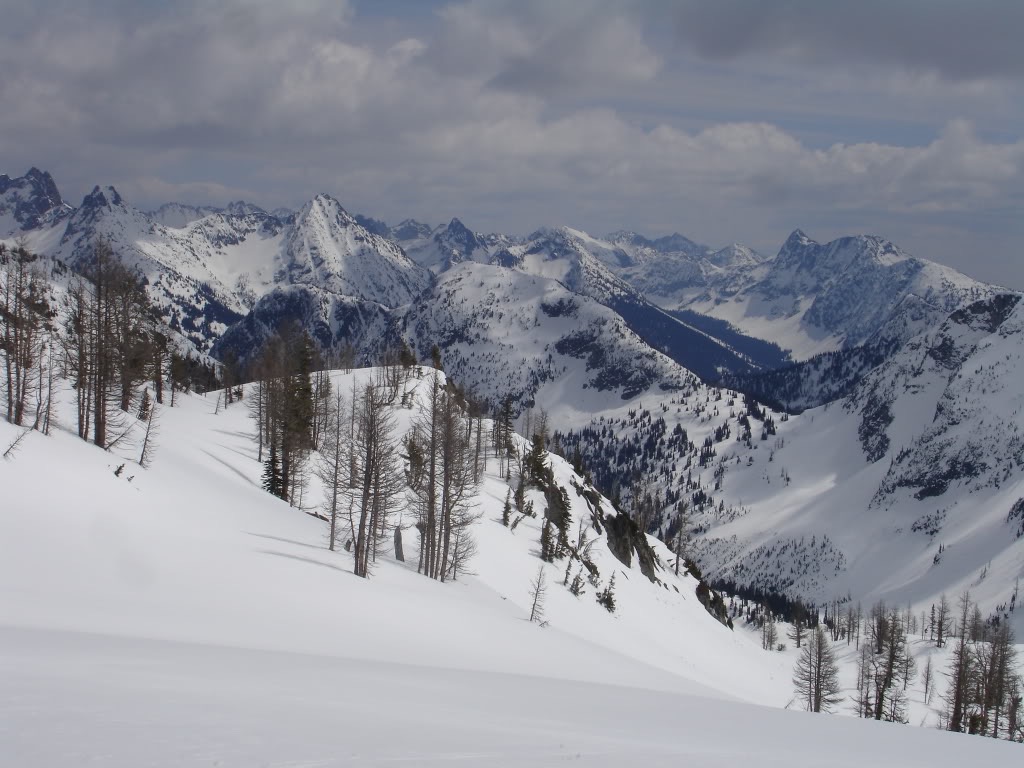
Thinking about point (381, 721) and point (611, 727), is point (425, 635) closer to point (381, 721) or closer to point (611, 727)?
point (611, 727)

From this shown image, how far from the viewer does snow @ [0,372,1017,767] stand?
9.91m

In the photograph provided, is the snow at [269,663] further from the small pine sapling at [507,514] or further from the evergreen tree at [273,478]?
the small pine sapling at [507,514]

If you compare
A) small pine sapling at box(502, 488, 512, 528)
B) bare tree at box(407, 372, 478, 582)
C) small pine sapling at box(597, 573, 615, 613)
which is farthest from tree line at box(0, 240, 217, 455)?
small pine sapling at box(597, 573, 615, 613)

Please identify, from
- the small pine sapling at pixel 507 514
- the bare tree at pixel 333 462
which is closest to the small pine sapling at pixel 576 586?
the small pine sapling at pixel 507 514

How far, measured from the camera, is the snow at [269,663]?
32.5ft

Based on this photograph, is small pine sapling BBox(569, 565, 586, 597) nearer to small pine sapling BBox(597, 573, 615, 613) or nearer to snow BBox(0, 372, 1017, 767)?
small pine sapling BBox(597, 573, 615, 613)

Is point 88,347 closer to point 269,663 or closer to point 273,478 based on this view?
point 273,478

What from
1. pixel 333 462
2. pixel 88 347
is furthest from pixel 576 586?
pixel 88 347

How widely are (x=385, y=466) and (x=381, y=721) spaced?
73.9 ft

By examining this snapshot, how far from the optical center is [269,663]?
15.4 m

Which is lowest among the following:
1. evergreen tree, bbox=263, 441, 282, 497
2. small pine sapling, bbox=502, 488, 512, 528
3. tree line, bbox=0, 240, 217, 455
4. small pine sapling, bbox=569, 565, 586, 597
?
small pine sapling, bbox=569, 565, 586, 597

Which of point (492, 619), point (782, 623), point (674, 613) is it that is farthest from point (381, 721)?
point (782, 623)

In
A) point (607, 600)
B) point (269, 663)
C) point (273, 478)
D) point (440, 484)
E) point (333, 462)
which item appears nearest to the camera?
point (269, 663)

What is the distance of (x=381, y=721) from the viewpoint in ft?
38.3
